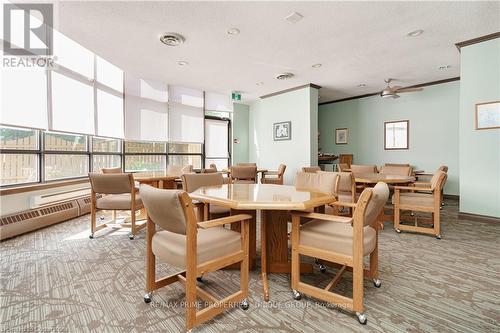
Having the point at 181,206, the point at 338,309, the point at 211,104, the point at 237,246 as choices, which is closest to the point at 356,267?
the point at 338,309

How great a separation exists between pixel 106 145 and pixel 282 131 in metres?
4.47

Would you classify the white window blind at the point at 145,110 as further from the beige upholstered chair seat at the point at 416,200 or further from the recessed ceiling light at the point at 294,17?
the beige upholstered chair seat at the point at 416,200

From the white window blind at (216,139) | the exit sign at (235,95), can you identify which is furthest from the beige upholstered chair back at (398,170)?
the white window blind at (216,139)

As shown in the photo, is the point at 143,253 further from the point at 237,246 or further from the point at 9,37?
the point at 9,37

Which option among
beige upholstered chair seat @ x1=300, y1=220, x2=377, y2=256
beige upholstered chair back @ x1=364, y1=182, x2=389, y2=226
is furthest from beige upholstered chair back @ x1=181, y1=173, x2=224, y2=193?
beige upholstered chair back @ x1=364, y1=182, x2=389, y2=226

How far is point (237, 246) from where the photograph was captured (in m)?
1.72

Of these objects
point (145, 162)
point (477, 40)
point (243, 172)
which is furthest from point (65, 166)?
point (477, 40)

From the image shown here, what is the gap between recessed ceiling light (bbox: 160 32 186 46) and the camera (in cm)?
366

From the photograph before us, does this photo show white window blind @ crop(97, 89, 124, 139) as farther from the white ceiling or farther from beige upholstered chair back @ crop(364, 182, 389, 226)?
beige upholstered chair back @ crop(364, 182, 389, 226)

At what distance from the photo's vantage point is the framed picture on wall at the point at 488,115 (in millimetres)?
3848

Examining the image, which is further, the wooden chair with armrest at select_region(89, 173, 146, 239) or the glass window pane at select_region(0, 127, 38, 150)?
the glass window pane at select_region(0, 127, 38, 150)

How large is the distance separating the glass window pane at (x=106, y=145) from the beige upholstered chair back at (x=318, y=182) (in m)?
4.46

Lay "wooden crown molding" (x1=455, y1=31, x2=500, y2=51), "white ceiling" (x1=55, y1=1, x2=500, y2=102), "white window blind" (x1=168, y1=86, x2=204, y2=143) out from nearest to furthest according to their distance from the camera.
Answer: "white ceiling" (x1=55, y1=1, x2=500, y2=102), "wooden crown molding" (x1=455, y1=31, x2=500, y2=51), "white window blind" (x1=168, y1=86, x2=204, y2=143)

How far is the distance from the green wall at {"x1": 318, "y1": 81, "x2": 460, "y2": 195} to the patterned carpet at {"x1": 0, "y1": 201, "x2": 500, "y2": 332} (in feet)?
12.7
